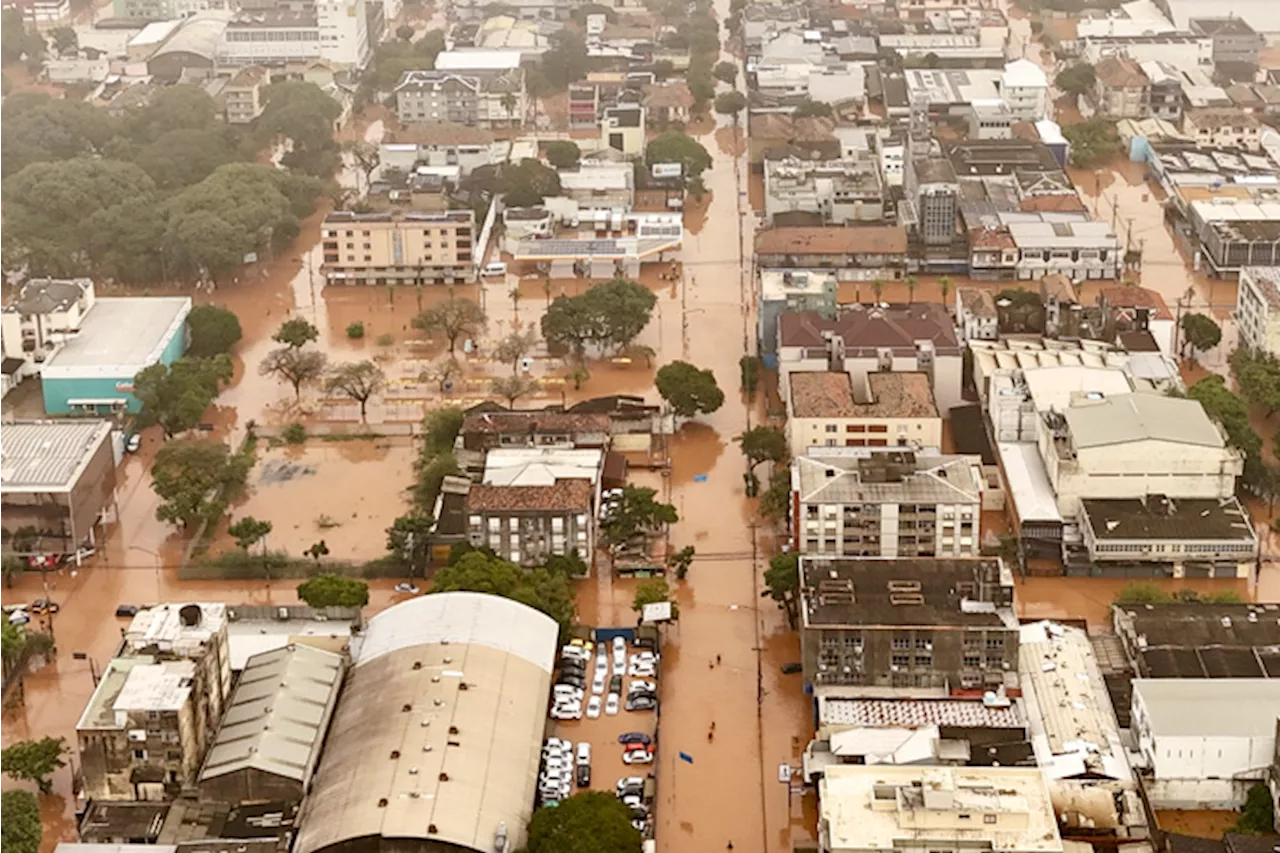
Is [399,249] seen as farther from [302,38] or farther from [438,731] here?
[438,731]

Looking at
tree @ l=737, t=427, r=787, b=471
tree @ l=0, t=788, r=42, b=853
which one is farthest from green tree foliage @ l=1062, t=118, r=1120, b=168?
tree @ l=0, t=788, r=42, b=853

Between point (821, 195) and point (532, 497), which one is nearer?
point (532, 497)

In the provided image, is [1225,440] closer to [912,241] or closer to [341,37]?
[912,241]

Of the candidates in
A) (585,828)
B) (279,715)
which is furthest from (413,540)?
(585,828)

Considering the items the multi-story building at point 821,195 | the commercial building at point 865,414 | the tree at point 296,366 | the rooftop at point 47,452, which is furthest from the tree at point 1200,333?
the rooftop at point 47,452

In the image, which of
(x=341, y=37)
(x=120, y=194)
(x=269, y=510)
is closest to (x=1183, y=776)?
(x=269, y=510)

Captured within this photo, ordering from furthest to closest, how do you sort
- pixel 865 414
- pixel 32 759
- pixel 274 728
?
pixel 865 414
pixel 274 728
pixel 32 759
